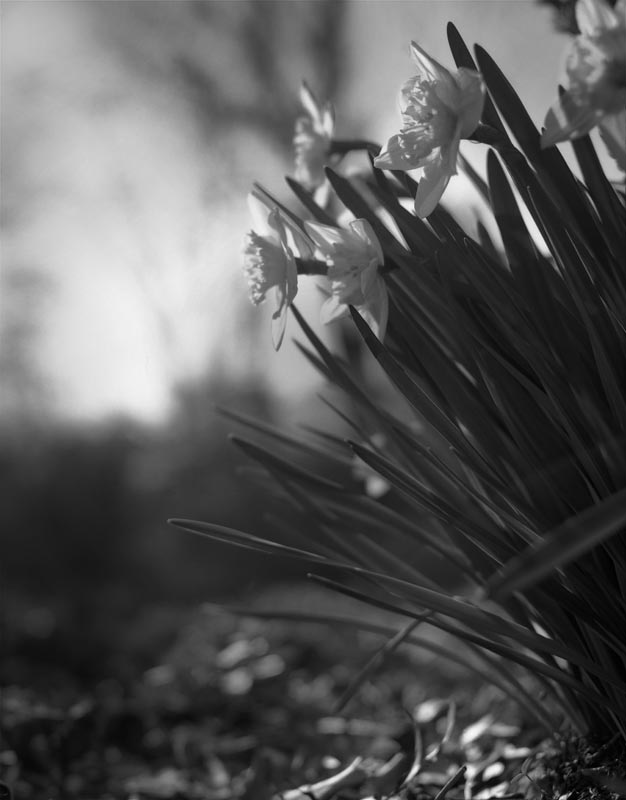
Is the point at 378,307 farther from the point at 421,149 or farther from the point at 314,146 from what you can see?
the point at 314,146

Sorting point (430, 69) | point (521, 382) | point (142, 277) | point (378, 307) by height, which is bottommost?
point (521, 382)

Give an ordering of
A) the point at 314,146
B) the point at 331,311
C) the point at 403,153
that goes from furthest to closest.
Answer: the point at 314,146, the point at 331,311, the point at 403,153

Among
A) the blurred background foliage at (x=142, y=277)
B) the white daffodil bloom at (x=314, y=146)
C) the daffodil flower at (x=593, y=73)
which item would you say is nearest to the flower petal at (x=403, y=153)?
the daffodil flower at (x=593, y=73)

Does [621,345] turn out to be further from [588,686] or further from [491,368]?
[588,686]

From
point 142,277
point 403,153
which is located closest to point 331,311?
point 403,153

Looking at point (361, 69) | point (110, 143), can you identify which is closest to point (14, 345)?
point (110, 143)

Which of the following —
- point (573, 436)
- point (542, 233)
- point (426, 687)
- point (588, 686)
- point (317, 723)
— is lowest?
point (426, 687)

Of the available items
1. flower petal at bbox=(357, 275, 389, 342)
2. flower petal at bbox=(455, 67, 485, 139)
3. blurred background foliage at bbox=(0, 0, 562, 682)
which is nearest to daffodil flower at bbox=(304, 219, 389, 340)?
flower petal at bbox=(357, 275, 389, 342)
